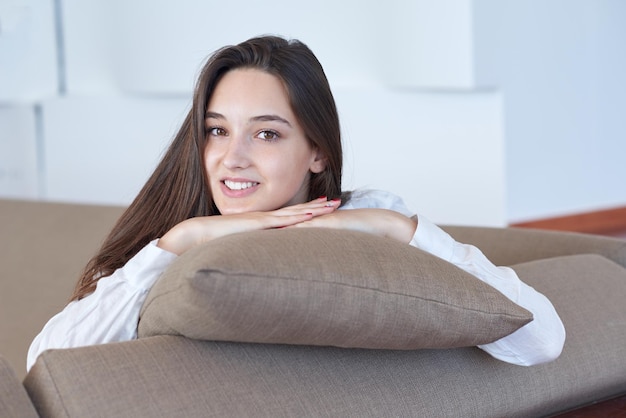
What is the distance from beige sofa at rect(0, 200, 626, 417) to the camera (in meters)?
1.00

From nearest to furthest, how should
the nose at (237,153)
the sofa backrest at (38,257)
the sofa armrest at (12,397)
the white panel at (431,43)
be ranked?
the sofa armrest at (12,397)
the nose at (237,153)
the sofa backrest at (38,257)
the white panel at (431,43)

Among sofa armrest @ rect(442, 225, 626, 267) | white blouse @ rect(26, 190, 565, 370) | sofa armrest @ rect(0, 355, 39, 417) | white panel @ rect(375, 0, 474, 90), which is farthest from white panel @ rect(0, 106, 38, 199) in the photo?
sofa armrest @ rect(0, 355, 39, 417)

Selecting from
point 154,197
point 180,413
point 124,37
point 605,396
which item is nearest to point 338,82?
point 124,37

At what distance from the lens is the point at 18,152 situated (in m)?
5.00

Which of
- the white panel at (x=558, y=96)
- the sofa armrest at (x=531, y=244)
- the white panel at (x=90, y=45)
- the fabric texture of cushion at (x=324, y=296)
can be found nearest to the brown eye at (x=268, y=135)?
the fabric texture of cushion at (x=324, y=296)

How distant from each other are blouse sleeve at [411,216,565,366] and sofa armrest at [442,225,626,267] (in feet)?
1.76

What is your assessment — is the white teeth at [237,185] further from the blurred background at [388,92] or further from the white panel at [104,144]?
the white panel at [104,144]

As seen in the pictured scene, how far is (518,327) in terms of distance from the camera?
3.81ft

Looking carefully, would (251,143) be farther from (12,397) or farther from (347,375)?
(12,397)

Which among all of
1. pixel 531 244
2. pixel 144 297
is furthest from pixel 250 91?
pixel 531 244

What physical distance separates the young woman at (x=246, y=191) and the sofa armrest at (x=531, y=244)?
0.31 meters

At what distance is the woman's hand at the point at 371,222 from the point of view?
1.31 metres

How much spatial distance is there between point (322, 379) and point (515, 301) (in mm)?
309

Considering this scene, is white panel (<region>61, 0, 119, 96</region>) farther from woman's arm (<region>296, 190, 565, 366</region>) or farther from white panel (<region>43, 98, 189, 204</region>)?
woman's arm (<region>296, 190, 565, 366</region>)
